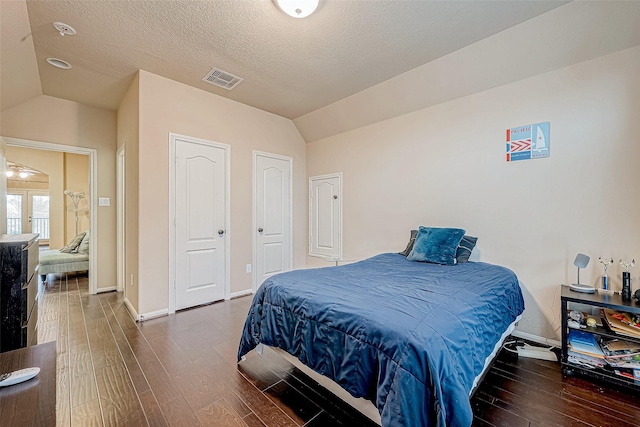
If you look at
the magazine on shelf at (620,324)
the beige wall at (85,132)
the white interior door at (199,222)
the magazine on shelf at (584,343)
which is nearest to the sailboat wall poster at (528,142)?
the magazine on shelf at (620,324)

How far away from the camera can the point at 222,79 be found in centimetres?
329

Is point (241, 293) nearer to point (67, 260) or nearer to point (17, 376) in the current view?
point (17, 376)

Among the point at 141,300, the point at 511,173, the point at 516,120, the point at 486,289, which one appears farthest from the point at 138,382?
the point at 516,120

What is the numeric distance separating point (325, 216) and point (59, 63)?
376 cm

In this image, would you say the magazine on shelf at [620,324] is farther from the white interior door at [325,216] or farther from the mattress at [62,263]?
the mattress at [62,263]

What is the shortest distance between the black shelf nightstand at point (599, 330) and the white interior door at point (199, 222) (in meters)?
3.62

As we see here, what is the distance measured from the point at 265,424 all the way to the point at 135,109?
11.4 feet

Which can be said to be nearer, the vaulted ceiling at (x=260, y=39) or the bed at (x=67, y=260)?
the vaulted ceiling at (x=260, y=39)

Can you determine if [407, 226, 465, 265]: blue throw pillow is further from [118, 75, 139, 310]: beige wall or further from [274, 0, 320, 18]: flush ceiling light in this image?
[118, 75, 139, 310]: beige wall

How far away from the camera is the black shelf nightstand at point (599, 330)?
1.88 meters

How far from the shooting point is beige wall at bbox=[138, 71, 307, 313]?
311 centimetres

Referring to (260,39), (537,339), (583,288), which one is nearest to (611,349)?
(583,288)

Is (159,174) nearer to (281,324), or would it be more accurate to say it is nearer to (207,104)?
(207,104)

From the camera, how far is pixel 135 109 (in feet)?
10.5
